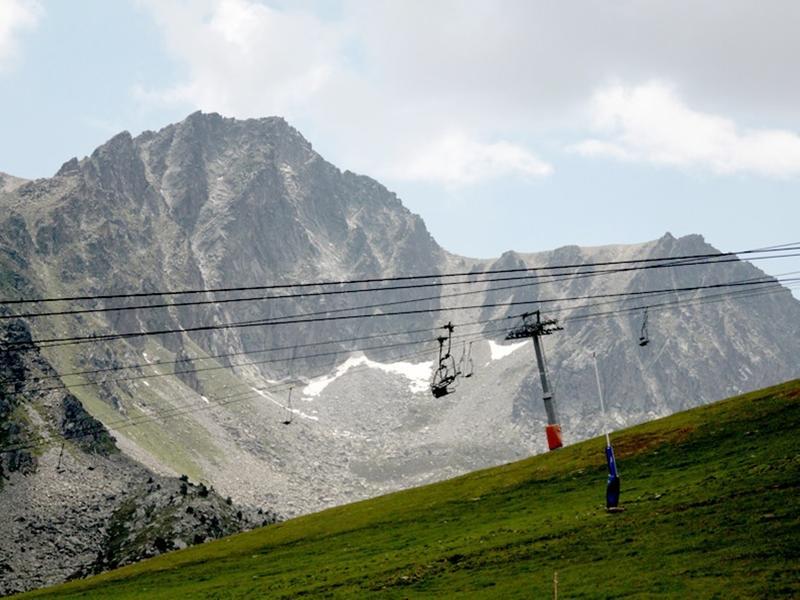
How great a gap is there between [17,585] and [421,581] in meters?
127

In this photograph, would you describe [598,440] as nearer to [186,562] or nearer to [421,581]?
[186,562]

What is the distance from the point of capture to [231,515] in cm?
15975

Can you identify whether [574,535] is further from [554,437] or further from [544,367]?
[544,367]

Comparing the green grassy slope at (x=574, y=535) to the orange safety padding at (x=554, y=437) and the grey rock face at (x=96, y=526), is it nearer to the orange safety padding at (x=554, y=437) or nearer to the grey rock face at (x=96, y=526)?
the orange safety padding at (x=554, y=437)

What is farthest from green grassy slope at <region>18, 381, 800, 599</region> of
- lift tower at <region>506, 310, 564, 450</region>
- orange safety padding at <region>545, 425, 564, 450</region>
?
lift tower at <region>506, 310, 564, 450</region>

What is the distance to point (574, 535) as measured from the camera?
41.7 m

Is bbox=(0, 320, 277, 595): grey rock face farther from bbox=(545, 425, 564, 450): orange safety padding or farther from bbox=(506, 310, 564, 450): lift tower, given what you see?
bbox=(545, 425, 564, 450): orange safety padding

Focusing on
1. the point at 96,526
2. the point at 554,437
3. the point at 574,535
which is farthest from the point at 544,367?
the point at 96,526

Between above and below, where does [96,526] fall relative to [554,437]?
below

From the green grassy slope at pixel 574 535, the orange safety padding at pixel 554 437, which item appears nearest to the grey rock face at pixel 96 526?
the green grassy slope at pixel 574 535

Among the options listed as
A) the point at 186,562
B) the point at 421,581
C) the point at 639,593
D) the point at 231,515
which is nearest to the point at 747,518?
the point at 639,593

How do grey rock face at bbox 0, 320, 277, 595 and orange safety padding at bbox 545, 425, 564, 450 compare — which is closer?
orange safety padding at bbox 545, 425, 564, 450

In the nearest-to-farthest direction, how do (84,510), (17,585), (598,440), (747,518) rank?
1. (747,518)
2. (598,440)
3. (17,585)
4. (84,510)

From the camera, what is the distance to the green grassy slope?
31.5m
